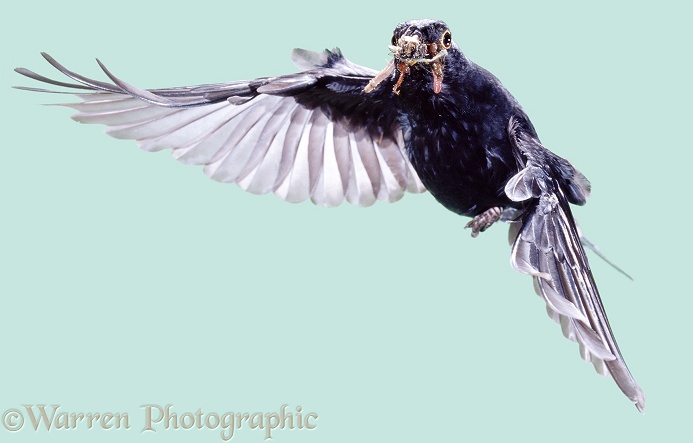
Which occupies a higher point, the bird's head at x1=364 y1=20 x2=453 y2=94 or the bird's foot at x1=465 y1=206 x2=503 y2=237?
the bird's head at x1=364 y1=20 x2=453 y2=94

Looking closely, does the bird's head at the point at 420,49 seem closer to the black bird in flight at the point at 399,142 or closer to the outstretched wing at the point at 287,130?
the black bird in flight at the point at 399,142

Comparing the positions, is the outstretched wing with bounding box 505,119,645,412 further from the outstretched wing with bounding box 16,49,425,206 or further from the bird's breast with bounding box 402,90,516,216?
the outstretched wing with bounding box 16,49,425,206

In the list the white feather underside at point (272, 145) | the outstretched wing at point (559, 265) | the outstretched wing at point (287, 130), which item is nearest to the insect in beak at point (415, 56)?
the outstretched wing at point (287, 130)

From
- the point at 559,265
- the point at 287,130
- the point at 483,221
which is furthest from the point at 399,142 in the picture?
the point at 559,265

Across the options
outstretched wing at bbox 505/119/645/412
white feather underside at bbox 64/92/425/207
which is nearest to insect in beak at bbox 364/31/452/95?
outstretched wing at bbox 505/119/645/412

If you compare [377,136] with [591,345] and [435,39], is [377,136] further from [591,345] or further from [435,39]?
[591,345]

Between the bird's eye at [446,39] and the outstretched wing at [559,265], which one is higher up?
the bird's eye at [446,39]

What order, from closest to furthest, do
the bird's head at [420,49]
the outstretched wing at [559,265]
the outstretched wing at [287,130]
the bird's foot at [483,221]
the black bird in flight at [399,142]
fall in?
1. the outstretched wing at [559,265]
2. the black bird in flight at [399,142]
3. the bird's head at [420,49]
4. the bird's foot at [483,221]
5. the outstretched wing at [287,130]

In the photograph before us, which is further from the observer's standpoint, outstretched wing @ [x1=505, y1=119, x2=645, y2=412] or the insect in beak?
the insect in beak
